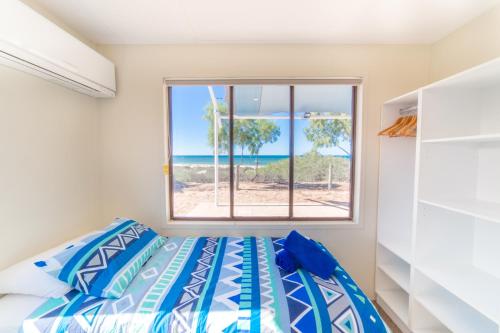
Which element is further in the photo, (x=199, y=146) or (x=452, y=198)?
(x=199, y=146)

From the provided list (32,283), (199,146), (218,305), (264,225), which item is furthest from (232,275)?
(199,146)

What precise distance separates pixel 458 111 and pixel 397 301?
5.53 ft

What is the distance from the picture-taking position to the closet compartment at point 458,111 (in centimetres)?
153

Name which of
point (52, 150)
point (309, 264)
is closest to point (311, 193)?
point (309, 264)

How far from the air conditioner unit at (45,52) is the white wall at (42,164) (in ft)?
0.47

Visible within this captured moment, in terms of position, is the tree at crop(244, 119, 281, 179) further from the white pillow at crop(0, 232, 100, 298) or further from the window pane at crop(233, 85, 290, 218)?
the white pillow at crop(0, 232, 100, 298)

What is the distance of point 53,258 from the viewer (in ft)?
4.19

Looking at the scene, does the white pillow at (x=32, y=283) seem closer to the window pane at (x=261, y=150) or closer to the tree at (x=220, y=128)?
the window pane at (x=261, y=150)

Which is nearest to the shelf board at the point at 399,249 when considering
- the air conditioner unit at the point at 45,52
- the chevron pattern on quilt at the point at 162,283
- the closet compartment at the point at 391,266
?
the closet compartment at the point at 391,266

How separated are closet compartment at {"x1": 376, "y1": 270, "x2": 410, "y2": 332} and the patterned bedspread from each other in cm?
88

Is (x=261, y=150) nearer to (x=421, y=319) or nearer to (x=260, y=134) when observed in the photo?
(x=260, y=134)

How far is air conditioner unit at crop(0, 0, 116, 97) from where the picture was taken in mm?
1181

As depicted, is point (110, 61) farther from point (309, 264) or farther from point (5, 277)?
point (309, 264)

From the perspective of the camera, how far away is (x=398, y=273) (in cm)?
196
